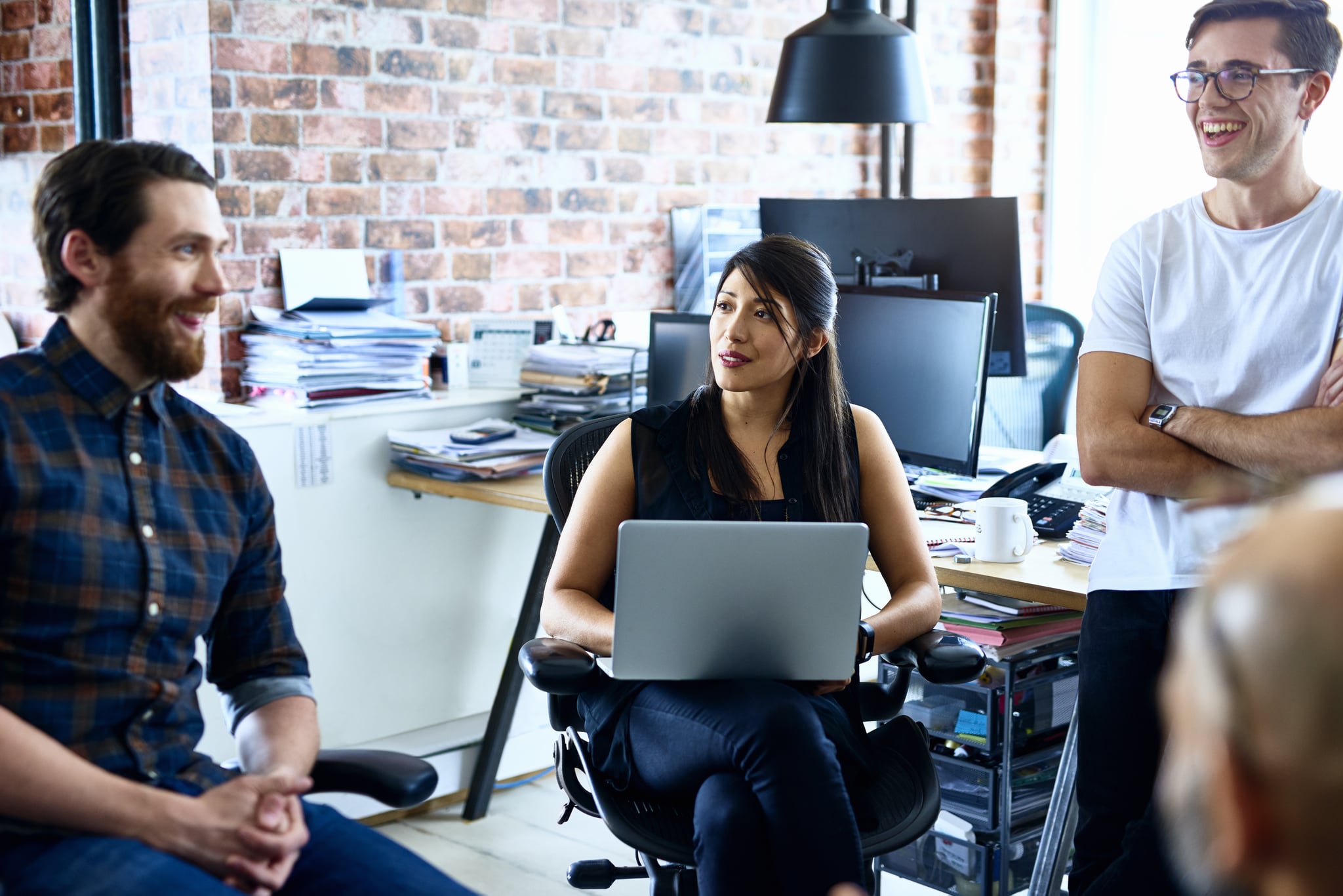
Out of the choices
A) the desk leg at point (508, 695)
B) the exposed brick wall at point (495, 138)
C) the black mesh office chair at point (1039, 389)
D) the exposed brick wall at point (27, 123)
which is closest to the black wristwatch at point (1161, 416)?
the desk leg at point (508, 695)

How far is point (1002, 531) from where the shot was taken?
2.17 metres

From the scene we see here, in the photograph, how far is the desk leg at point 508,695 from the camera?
3062mm

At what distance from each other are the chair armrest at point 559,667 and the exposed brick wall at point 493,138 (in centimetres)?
151

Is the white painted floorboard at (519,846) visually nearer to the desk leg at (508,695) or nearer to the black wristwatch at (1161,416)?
the desk leg at (508,695)

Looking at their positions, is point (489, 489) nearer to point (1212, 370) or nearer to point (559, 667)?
point (559, 667)

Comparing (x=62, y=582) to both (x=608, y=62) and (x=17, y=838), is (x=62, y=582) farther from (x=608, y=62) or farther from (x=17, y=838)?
(x=608, y=62)

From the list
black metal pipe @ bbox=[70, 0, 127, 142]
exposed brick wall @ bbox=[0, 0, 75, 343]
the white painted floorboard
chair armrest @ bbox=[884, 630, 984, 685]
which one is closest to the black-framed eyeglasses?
chair armrest @ bbox=[884, 630, 984, 685]

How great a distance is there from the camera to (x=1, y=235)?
3.29 meters

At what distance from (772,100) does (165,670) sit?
2076 millimetres

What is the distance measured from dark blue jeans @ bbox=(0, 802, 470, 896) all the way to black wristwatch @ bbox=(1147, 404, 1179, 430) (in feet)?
3.84

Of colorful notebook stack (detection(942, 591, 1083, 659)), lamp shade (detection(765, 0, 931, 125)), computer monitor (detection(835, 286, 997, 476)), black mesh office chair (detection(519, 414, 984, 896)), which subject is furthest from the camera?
lamp shade (detection(765, 0, 931, 125))

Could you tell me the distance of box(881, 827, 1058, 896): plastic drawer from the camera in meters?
2.38

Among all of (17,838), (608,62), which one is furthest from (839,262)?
(17,838)

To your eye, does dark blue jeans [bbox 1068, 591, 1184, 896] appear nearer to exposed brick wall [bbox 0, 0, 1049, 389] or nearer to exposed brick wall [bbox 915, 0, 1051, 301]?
exposed brick wall [bbox 0, 0, 1049, 389]
